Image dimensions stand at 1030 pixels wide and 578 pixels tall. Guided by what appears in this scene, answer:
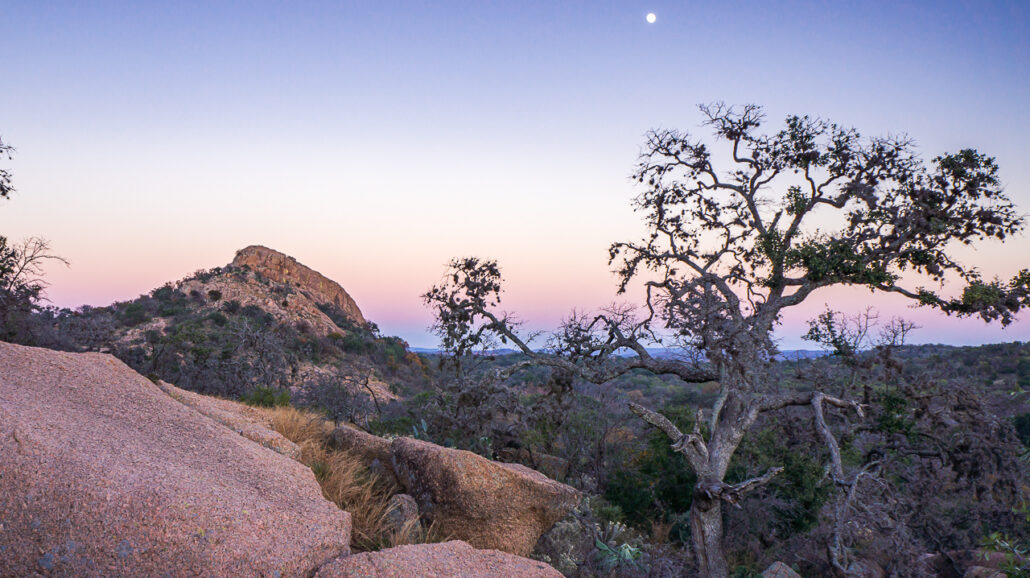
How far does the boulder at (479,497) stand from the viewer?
616 cm

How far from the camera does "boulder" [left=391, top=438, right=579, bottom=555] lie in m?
6.16

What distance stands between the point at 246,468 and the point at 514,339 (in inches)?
303

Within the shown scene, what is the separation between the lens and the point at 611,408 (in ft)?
55.1

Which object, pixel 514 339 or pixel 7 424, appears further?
pixel 514 339

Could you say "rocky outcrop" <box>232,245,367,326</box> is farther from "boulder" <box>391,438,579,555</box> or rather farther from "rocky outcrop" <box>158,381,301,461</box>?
"boulder" <box>391,438,579,555</box>

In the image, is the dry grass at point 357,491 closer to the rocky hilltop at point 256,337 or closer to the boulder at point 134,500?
the boulder at point 134,500

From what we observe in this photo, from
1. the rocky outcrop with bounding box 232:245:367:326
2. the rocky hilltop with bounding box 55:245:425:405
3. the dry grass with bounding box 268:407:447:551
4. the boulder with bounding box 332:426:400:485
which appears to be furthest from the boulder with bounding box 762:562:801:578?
the rocky outcrop with bounding box 232:245:367:326

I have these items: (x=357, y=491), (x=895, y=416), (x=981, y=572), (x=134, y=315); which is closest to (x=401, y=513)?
(x=357, y=491)

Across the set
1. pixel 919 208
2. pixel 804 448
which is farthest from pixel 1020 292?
pixel 804 448

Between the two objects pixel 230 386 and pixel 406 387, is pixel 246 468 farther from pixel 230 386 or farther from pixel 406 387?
pixel 406 387

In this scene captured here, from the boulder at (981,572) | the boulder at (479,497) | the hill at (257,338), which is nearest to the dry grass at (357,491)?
the boulder at (479,497)

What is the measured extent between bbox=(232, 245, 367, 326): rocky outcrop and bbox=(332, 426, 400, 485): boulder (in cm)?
4123

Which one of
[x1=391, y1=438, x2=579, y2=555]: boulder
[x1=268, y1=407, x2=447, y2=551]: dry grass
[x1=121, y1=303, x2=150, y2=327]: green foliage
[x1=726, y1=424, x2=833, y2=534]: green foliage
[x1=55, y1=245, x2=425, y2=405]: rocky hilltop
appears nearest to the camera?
[x1=268, y1=407, x2=447, y2=551]: dry grass

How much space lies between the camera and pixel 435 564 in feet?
12.5
